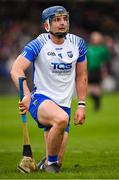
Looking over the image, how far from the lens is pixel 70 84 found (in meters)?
11.7

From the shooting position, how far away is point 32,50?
1141cm

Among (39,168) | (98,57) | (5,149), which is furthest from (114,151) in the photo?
(98,57)

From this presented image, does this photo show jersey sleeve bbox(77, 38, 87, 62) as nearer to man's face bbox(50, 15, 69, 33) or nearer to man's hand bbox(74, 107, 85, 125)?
man's face bbox(50, 15, 69, 33)

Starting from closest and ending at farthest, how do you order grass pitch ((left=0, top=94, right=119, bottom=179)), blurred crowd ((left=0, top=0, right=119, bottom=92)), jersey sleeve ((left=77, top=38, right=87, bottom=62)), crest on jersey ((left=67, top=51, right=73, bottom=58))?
1. grass pitch ((left=0, top=94, right=119, bottom=179))
2. crest on jersey ((left=67, top=51, right=73, bottom=58))
3. jersey sleeve ((left=77, top=38, right=87, bottom=62))
4. blurred crowd ((left=0, top=0, right=119, bottom=92))

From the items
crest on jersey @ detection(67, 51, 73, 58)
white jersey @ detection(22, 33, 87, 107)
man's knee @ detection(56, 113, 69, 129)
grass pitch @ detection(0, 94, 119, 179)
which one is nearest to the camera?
man's knee @ detection(56, 113, 69, 129)

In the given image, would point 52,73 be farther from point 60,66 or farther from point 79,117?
point 79,117

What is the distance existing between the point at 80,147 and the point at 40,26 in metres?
22.5

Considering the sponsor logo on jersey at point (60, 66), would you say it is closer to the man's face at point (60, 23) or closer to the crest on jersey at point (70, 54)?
the crest on jersey at point (70, 54)

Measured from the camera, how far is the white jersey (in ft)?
37.7

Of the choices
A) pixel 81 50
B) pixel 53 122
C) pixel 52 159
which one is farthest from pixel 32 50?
pixel 52 159

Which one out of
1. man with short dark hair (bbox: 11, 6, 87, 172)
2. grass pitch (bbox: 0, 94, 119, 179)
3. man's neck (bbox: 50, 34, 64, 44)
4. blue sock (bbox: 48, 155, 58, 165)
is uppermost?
man's neck (bbox: 50, 34, 64, 44)

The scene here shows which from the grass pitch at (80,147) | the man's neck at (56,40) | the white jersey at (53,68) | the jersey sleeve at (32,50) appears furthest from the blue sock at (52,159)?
the man's neck at (56,40)


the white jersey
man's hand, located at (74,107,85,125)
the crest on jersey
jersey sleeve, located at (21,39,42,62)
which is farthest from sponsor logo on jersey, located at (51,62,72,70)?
man's hand, located at (74,107,85,125)

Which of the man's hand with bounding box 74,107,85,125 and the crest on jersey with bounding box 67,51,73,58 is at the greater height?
the crest on jersey with bounding box 67,51,73,58
